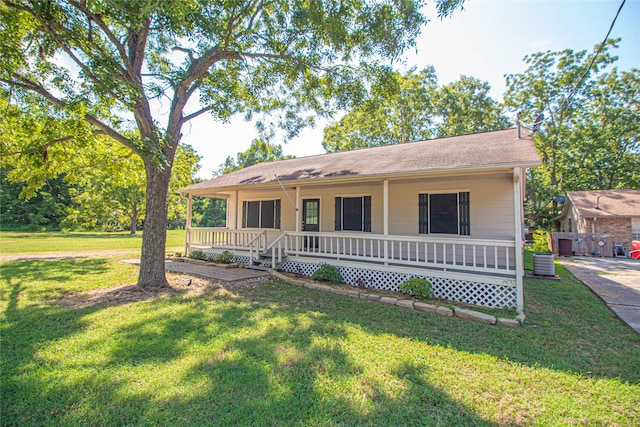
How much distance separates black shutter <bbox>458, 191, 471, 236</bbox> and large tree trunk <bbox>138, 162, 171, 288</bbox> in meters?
8.07

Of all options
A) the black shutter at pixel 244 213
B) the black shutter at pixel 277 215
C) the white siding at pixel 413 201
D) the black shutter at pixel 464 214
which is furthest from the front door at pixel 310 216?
the black shutter at pixel 464 214

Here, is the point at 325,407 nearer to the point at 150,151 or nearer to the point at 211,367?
the point at 211,367

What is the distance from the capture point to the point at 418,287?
22.1 ft

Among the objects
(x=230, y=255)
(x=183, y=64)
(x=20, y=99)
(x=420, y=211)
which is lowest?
(x=230, y=255)

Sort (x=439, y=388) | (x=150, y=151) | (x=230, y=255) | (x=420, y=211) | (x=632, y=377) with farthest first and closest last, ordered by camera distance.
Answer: (x=230, y=255)
(x=420, y=211)
(x=150, y=151)
(x=632, y=377)
(x=439, y=388)

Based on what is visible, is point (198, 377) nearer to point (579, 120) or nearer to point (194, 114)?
point (194, 114)

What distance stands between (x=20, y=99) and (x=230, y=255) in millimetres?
7228

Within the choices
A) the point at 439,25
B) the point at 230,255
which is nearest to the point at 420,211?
the point at 439,25

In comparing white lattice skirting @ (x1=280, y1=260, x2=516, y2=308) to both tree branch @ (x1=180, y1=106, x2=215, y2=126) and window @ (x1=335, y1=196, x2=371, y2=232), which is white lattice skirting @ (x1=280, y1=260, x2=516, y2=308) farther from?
tree branch @ (x1=180, y1=106, x2=215, y2=126)

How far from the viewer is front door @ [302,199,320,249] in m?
11.1

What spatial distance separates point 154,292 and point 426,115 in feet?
84.1

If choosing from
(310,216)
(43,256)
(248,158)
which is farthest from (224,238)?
(248,158)

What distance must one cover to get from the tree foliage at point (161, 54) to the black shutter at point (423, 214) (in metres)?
4.11

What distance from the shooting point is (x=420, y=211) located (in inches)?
352
